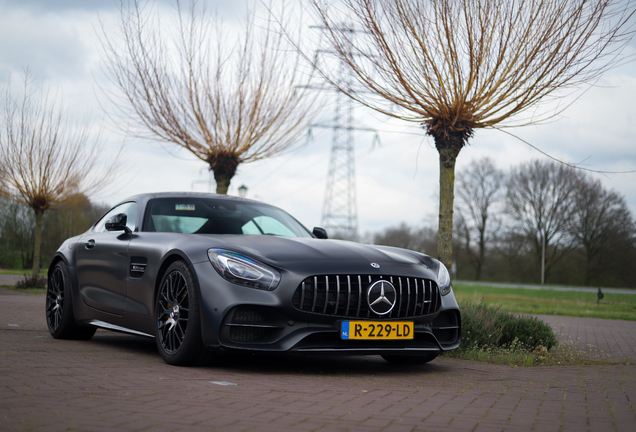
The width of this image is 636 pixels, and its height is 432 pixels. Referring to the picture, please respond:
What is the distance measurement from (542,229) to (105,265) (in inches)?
1843

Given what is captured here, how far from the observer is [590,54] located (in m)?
7.26

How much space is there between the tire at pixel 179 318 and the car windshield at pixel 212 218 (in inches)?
30.8

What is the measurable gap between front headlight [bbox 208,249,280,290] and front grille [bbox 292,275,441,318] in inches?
8.4

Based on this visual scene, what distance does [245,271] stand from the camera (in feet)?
15.2

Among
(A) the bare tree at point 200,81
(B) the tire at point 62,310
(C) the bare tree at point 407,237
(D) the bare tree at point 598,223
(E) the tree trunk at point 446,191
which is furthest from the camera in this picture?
(C) the bare tree at point 407,237

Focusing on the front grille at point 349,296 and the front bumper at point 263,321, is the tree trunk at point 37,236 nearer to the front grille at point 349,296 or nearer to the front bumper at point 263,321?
the front bumper at point 263,321

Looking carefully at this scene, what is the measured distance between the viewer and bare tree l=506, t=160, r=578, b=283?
47969 millimetres

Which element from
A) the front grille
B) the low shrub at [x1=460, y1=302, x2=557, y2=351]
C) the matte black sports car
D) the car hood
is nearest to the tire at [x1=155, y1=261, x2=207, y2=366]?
the matte black sports car

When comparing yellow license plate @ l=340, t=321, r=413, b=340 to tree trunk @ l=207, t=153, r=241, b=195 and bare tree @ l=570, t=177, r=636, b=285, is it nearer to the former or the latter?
tree trunk @ l=207, t=153, r=241, b=195

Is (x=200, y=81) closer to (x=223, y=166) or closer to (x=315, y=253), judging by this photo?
(x=223, y=166)

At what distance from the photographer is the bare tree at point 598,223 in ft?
142

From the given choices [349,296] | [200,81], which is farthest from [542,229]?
[349,296]

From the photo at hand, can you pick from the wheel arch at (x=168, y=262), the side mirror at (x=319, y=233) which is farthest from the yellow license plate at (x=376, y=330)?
the side mirror at (x=319, y=233)

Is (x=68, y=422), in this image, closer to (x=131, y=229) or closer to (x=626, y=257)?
(x=131, y=229)
